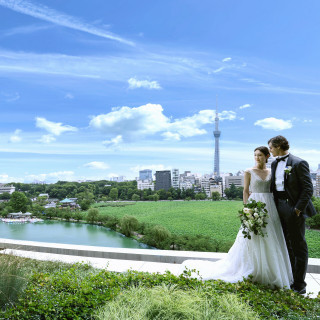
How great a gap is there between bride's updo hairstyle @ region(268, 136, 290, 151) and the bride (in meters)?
0.10

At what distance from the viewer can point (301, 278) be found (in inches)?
94.7

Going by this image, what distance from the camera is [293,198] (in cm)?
236

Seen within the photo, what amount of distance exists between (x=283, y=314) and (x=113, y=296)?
120cm

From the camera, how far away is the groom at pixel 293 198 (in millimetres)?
2305

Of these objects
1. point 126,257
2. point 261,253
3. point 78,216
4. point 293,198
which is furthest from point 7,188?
point 293,198

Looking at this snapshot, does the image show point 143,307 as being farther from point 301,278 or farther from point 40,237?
point 40,237

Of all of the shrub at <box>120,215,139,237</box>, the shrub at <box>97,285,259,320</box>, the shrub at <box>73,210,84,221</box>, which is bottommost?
the shrub at <box>73,210,84,221</box>

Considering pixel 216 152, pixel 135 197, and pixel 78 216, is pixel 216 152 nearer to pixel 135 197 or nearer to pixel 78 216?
pixel 135 197

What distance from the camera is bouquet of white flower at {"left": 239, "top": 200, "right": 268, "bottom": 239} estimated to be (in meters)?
2.38

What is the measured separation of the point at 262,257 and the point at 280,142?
1052mm

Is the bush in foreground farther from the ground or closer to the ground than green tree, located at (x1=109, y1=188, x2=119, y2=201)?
farther from the ground

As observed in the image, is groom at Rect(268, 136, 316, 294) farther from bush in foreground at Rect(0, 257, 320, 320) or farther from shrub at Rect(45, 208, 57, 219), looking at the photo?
shrub at Rect(45, 208, 57, 219)

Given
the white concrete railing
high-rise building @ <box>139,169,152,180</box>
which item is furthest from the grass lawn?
high-rise building @ <box>139,169,152,180</box>

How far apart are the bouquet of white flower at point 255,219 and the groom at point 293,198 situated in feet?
0.66
